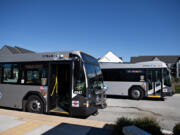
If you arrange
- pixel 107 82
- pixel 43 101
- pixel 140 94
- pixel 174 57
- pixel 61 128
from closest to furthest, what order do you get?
pixel 61 128, pixel 43 101, pixel 140 94, pixel 107 82, pixel 174 57

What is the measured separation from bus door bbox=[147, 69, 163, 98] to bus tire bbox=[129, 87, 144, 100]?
591 millimetres

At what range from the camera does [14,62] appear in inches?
283

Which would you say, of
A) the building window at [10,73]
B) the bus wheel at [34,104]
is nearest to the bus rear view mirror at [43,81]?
the bus wheel at [34,104]

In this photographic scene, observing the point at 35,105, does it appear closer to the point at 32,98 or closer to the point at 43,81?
the point at 32,98

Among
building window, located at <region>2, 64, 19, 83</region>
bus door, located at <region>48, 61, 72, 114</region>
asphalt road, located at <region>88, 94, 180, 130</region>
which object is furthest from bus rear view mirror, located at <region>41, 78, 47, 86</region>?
asphalt road, located at <region>88, 94, 180, 130</region>

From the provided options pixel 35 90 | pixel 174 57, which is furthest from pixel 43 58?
pixel 174 57

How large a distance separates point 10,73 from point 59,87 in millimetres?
2560

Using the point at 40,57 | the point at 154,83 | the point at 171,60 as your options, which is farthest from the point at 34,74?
the point at 171,60

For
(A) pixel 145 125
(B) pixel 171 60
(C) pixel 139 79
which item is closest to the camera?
(A) pixel 145 125

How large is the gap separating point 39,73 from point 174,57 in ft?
173

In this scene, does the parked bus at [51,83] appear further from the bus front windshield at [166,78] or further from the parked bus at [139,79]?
the bus front windshield at [166,78]

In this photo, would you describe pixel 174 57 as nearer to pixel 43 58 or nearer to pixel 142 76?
pixel 142 76

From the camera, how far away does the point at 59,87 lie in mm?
6953

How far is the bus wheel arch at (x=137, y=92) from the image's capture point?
1166 centimetres
